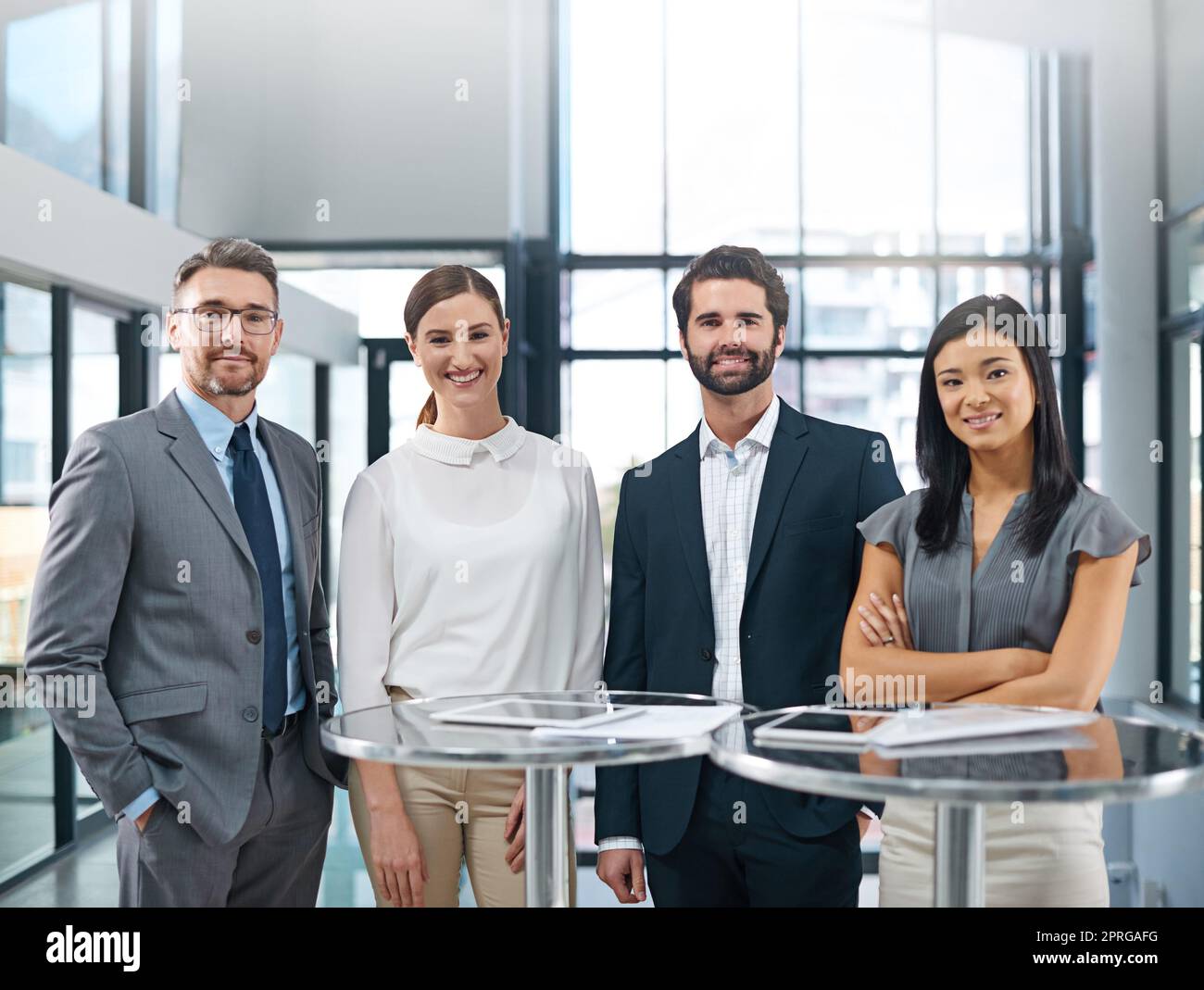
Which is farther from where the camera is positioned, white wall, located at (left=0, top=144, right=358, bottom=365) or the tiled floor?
the tiled floor

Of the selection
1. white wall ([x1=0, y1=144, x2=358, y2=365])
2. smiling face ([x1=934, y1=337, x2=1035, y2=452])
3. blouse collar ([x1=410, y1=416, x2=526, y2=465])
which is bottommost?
blouse collar ([x1=410, y1=416, x2=526, y2=465])

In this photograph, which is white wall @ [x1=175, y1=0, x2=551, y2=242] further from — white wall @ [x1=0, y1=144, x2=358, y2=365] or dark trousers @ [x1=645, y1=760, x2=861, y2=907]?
dark trousers @ [x1=645, y1=760, x2=861, y2=907]

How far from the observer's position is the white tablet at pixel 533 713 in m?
1.64

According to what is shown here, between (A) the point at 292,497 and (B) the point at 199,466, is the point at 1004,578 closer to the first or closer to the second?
(A) the point at 292,497

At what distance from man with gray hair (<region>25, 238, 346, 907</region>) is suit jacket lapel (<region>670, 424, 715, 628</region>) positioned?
75cm

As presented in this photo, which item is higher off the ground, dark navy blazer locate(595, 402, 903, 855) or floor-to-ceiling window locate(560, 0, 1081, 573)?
floor-to-ceiling window locate(560, 0, 1081, 573)

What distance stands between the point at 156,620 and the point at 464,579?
56 centimetres

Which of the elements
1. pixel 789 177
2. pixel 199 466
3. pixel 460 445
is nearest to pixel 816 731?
pixel 460 445

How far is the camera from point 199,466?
2082 millimetres

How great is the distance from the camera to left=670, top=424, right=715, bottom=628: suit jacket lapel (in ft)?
7.07

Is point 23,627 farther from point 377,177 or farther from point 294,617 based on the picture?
point 377,177

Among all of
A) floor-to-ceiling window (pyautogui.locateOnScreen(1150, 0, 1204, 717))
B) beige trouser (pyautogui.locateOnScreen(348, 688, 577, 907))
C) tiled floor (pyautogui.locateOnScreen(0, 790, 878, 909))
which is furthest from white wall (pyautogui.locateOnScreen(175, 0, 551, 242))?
beige trouser (pyautogui.locateOnScreen(348, 688, 577, 907))

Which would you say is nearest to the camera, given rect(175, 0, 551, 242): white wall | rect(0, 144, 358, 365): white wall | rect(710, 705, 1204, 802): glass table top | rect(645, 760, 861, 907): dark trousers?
rect(710, 705, 1204, 802): glass table top

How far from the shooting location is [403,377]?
7.59 m
